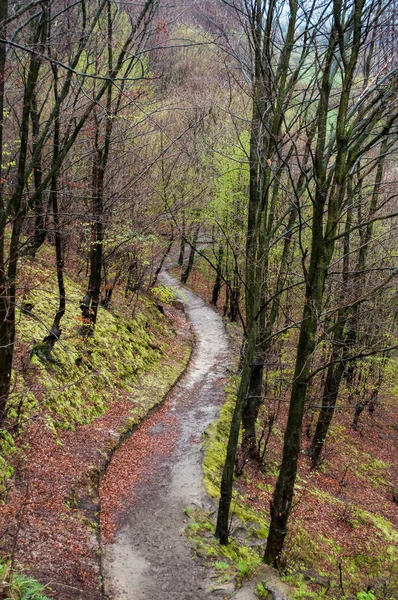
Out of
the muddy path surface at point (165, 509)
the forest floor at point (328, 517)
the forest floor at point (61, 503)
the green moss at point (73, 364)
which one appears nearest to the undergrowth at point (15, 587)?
the forest floor at point (61, 503)

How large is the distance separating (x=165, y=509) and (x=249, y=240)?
16.4 ft

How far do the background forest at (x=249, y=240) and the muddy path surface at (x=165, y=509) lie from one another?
1.64 feet

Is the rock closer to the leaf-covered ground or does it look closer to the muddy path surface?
the leaf-covered ground

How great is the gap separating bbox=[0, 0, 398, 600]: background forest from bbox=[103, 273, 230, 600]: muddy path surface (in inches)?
19.6

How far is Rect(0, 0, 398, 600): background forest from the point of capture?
568 centimetres

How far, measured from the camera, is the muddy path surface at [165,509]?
19.9 ft

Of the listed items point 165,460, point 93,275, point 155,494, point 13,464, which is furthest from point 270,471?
point 93,275

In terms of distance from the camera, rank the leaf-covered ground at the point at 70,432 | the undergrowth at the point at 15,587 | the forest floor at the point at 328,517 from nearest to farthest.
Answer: the undergrowth at the point at 15,587 < the leaf-covered ground at the point at 70,432 < the forest floor at the point at 328,517

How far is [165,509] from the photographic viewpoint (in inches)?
312

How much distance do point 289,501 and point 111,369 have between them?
7.84 metres

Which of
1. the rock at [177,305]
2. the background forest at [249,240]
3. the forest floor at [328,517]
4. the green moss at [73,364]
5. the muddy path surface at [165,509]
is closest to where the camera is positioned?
the background forest at [249,240]

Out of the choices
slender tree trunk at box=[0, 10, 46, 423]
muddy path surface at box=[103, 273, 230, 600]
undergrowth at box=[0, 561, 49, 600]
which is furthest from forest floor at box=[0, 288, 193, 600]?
slender tree trunk at box=[0, 10, 46, 423]

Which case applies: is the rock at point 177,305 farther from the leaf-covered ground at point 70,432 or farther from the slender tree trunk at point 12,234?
the slender tree trunk at point 12,234

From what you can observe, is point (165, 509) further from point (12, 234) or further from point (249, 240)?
point (12, 234)
